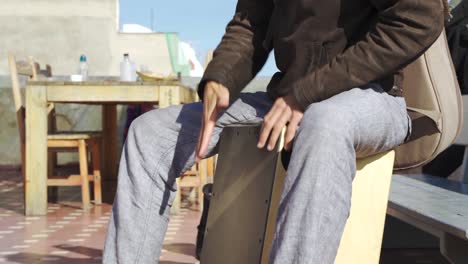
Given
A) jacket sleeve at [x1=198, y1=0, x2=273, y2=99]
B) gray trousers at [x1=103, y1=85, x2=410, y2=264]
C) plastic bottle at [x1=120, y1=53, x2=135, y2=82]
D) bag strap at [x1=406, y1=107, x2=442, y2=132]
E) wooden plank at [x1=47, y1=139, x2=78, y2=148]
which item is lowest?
wooden plank at [x1=47, y1=139, x2=78, y2=148]

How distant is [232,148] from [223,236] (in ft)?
0.68

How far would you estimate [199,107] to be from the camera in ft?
5.56

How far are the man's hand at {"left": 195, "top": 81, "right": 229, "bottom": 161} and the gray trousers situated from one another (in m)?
0.07

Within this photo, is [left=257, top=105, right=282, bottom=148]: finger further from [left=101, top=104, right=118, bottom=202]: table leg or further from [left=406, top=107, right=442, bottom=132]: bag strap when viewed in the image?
[left=101, top=104, right=118, bottom=202]: table leg

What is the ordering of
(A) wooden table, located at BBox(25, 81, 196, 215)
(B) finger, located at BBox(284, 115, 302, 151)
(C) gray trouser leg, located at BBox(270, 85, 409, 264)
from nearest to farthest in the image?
1. (C) gray trouser leg, located at BBox(270, 85, 409, 264)
2. (B) finger, located at BBox(284, 115, 302, 151)
3. (A) wooden table, located at BBox(25, 81, 196, 215)

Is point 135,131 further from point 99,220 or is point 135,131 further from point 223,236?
point 99,220

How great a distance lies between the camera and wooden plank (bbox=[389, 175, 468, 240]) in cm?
137

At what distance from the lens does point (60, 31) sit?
19.8 metres

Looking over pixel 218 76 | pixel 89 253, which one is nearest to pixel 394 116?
pixel 218 76

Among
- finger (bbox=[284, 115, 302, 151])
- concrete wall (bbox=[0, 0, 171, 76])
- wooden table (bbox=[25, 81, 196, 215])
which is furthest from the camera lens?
concrete wall (bbox=[0, 0, 171, 76])

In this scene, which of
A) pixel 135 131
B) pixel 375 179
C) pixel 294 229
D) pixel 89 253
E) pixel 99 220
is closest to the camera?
pixel 294 229

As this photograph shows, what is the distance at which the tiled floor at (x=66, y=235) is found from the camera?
2996 millimetres

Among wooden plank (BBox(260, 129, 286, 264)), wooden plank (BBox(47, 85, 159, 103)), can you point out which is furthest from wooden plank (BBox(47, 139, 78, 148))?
wooden plank (BBox(260, 129, 286, 264))

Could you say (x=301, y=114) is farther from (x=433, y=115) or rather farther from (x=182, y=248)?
(x=182, y=248)
